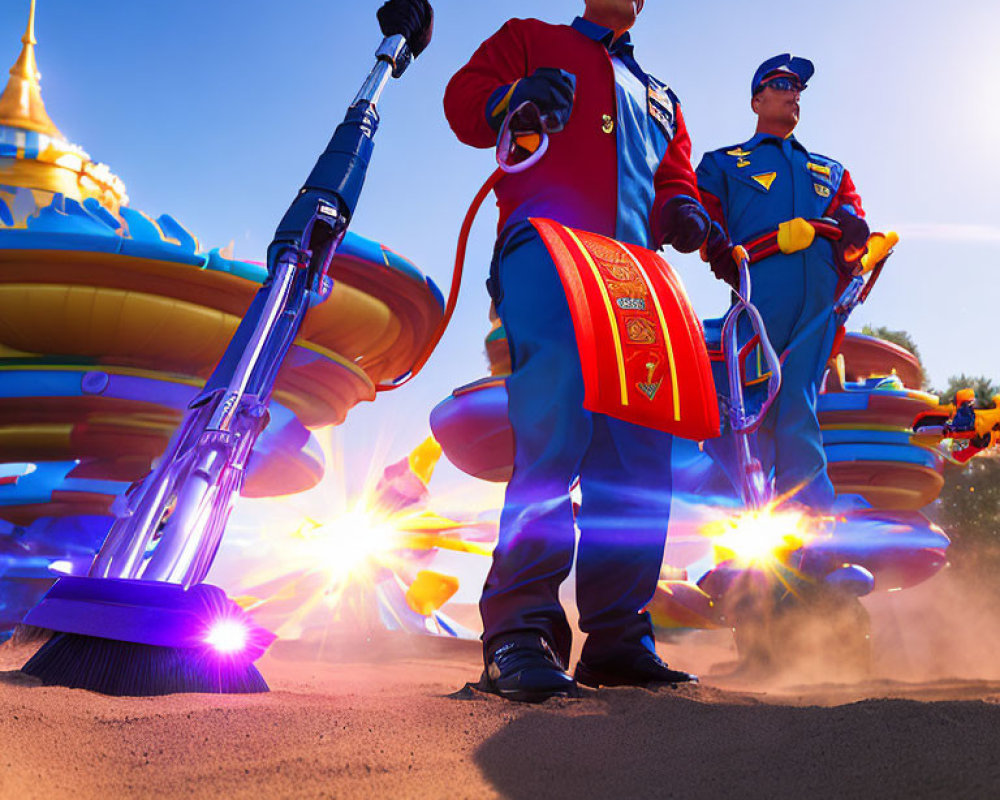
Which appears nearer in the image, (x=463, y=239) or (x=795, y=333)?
(x=463, y=239)

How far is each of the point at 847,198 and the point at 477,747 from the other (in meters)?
Answer: 3.35

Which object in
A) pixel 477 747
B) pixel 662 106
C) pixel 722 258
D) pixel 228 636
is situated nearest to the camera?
pixel 477 747

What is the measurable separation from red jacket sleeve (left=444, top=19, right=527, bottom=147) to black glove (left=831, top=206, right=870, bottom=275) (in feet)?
6.25

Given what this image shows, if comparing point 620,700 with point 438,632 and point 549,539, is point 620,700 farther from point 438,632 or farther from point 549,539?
point 438,632

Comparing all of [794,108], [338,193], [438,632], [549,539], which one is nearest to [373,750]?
[549,539]

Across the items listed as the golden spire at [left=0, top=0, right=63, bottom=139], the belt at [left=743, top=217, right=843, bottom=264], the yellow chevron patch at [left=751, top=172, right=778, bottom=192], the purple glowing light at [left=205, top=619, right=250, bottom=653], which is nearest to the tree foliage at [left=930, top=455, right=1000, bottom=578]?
the belt at [left=743, top=217, right=843, bottom=264]

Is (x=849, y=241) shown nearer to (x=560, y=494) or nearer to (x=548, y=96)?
(x=548, y=96)

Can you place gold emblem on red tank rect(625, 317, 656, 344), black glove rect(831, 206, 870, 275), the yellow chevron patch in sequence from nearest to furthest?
gold emblem on red tank rect(625, 317, 656, 344)
black glove rect(831, 206, 870, 275)
the yellow chevron patch

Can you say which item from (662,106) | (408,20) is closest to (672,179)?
(662,106)

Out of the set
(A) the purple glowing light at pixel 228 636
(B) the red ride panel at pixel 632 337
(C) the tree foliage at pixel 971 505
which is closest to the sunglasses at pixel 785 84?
(B) the red ride panel at pixel 632 337

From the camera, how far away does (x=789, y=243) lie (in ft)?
10.7

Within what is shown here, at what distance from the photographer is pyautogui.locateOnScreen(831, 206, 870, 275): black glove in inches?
128

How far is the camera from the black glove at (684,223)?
2.07m

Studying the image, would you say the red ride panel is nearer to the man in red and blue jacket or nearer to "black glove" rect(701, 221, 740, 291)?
the man in red and blue jacket
